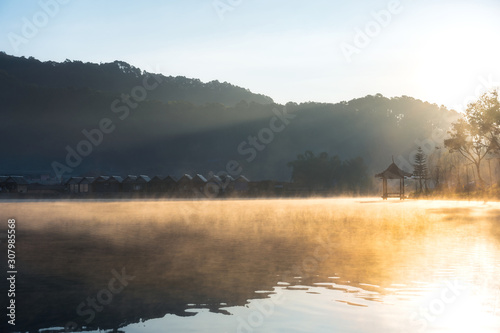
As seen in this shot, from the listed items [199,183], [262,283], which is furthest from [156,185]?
[262,283]

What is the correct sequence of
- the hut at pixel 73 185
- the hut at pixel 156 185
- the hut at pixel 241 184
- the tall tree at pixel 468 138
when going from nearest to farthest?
the tall tree at pixel 468 138 < the hut at pixel 156 185 < the hut at pixel 73 185 < the hut at pixel 241 184

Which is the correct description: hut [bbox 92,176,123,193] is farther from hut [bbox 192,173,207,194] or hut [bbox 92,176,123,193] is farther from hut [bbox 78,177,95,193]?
hut [bbox 192,173,207,194]

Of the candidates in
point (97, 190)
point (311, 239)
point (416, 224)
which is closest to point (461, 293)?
point (311, 239)

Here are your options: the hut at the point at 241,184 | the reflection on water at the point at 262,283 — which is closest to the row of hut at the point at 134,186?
the hut at the point at 241,184

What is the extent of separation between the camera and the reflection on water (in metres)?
10.5

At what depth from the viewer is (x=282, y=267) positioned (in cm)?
1695

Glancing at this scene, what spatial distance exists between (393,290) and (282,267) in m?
4.41

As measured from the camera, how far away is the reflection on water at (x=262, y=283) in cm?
1048

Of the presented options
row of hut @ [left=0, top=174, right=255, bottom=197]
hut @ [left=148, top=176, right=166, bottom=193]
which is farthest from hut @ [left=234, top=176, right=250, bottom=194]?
hut @ [left=148, top=176, right=166, bottom=193]

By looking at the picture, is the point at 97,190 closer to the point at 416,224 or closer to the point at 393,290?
the point at 416,224

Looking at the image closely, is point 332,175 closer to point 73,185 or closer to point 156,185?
point 156,185

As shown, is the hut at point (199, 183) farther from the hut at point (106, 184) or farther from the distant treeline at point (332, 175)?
the distant treeline at point (332, 175)

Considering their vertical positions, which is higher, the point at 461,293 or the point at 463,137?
the point at 463,137

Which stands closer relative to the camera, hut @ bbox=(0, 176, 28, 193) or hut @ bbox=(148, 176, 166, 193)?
hut @ bbox=(148, 176, 166, 193)
